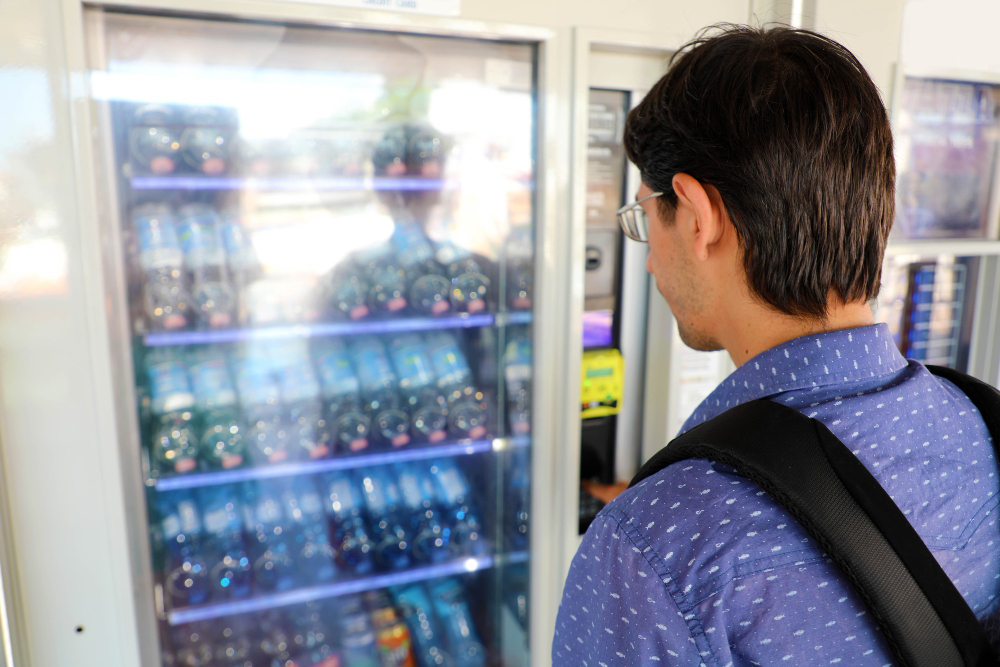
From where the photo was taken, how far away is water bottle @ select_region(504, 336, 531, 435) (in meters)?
1.69

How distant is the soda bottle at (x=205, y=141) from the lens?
144 centimetres

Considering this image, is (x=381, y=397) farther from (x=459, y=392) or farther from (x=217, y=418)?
(x=217, y=418)

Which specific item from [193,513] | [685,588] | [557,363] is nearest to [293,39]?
[557,363]

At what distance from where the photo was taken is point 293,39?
1.42 metres

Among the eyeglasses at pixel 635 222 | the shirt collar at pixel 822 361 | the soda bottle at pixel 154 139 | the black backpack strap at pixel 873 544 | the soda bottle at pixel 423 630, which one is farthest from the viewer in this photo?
the soda bottle at pixel 423 630

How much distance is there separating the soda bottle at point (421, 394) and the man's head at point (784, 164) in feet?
3.36

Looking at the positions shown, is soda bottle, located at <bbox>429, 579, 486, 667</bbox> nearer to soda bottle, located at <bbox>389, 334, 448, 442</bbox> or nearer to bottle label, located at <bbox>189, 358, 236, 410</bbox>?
soda bottle, located at <bbox>389, 334, 448, 442</bbox>

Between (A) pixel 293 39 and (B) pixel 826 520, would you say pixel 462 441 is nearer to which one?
(A) pixel 293 39


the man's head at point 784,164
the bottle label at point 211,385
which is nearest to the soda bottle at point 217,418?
the bottle label at point 211,385

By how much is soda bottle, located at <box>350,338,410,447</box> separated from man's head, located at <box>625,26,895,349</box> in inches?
41.6

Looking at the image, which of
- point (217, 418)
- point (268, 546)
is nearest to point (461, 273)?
point (217, 418)

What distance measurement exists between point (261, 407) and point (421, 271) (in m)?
0.51

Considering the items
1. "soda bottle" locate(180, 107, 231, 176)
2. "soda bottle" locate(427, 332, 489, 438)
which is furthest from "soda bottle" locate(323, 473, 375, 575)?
"soda bottle" locate(180, 107, 231, 176)

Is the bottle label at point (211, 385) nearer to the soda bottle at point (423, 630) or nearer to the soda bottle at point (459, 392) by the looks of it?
the soda bottle at point (459, 392)
